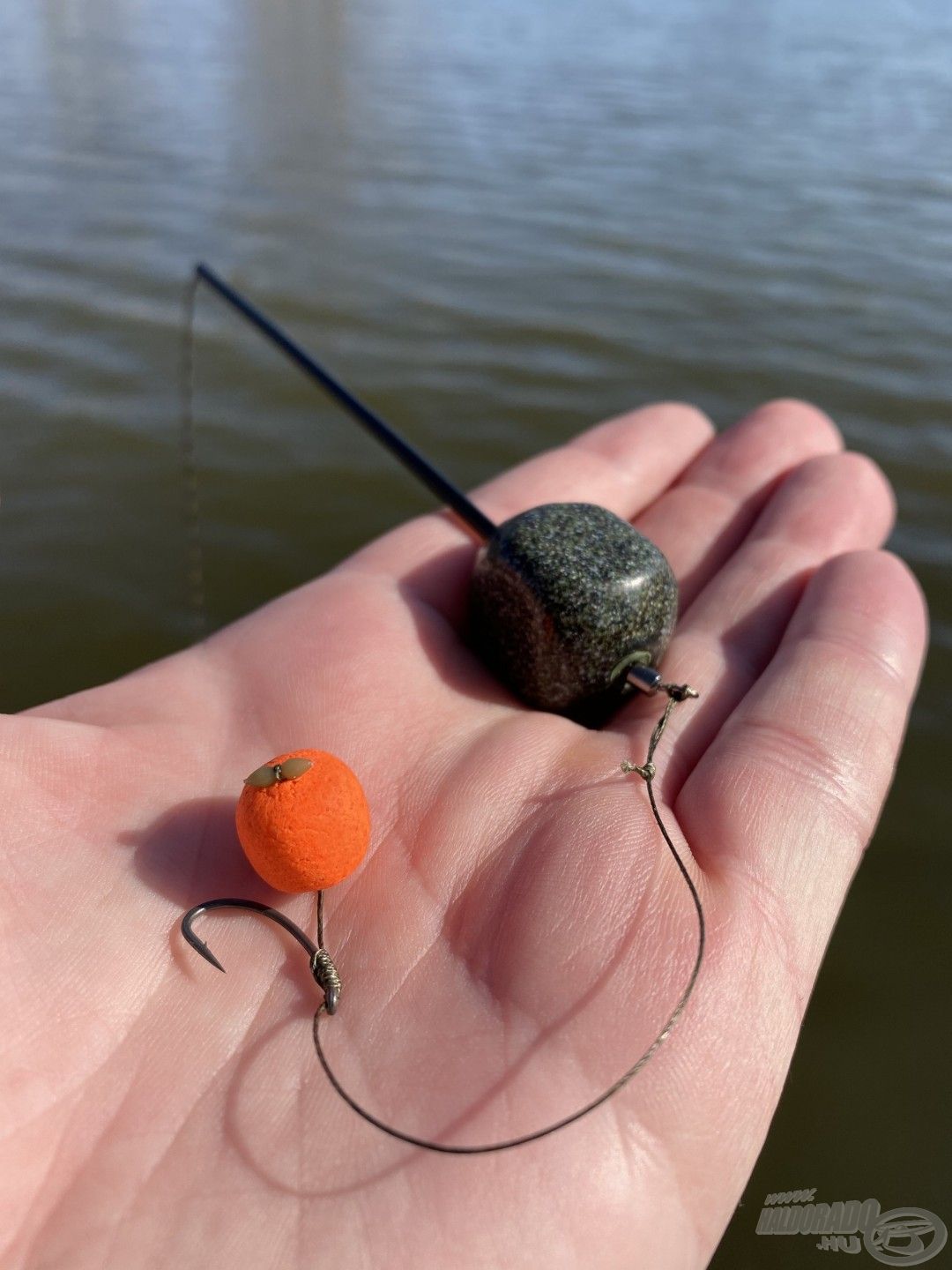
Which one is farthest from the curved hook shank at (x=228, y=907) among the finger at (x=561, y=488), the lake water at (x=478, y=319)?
the finger at (x=561, y=488)

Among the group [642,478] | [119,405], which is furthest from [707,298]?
[119,405]

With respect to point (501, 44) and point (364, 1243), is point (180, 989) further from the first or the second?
point (501, 44)

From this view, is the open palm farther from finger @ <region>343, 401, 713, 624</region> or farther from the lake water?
the lake water

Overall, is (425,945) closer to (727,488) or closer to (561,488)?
(561,488)

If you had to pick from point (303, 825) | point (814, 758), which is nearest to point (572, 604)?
point (814, 758)

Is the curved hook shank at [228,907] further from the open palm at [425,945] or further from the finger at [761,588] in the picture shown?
the finger at [761,588]
